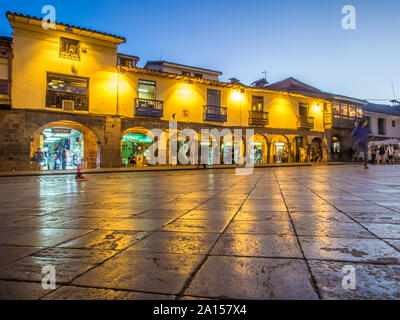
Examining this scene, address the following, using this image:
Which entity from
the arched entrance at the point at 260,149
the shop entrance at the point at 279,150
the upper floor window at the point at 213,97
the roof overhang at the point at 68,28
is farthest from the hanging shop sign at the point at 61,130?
the shop entrance at the point at 279,150

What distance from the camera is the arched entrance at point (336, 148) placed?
28844mm

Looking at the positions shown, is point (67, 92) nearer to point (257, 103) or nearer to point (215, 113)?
point (215, 113)

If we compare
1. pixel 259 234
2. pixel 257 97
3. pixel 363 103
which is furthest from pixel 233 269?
pixel 363 103

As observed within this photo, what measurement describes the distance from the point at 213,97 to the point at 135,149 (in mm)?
7971

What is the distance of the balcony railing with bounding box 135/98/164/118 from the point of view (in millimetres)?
18969

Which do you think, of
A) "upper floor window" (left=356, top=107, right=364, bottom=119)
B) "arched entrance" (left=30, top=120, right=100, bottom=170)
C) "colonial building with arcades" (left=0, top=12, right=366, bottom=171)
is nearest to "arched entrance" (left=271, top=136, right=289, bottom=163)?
"colonial building with arcades" (left=0, top=12, right=366, bottom=171)

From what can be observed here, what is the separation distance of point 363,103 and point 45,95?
33.0 m

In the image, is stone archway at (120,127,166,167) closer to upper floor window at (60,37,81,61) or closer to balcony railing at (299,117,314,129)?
upper floor window at (60,37,81,61)

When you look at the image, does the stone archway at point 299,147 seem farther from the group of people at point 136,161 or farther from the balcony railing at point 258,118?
the group of people at point 136,161

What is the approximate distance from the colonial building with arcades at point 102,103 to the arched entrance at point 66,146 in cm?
7

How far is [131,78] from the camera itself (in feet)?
61.6

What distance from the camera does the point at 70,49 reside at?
16609mm

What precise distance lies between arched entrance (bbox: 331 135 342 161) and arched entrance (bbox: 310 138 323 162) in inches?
56.3
